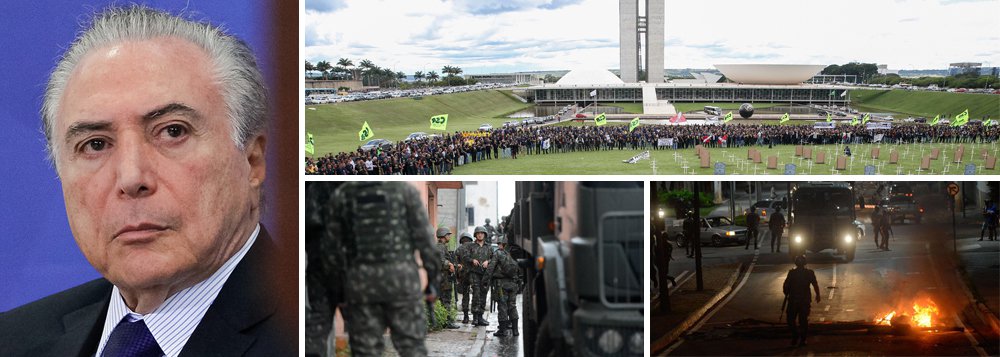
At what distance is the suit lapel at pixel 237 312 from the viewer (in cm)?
343

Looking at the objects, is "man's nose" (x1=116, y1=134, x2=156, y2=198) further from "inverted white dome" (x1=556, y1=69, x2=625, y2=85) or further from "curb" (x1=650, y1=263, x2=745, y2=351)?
"inverted white dome" (x1=556, y1=69, x2=625, y2=85)

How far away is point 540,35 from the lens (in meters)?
5.30

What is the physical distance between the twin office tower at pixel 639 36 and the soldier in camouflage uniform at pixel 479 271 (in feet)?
8.04

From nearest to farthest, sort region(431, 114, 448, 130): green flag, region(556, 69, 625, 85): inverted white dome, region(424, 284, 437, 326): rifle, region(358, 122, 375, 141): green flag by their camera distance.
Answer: region(424, 284, 437, 326): rifle → region(358, 122, 375, 141): green flag → region(431, 114, 448, 130): green flag → region(556, 69, 625, 85): inverted white dome

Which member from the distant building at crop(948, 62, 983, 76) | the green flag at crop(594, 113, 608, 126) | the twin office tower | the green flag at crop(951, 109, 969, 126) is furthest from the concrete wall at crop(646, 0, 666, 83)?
the green flag at crop(951, 109, 969, 126)

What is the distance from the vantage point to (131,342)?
11.6 ft

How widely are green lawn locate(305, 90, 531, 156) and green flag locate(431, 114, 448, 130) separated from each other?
35 mm

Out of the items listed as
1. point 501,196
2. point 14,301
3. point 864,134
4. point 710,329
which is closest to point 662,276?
point 710,329

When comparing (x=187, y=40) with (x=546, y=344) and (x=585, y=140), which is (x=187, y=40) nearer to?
(x=546, y=344)

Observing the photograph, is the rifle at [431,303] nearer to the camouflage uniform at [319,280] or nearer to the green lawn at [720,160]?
the camouflage uniform at [319,280]

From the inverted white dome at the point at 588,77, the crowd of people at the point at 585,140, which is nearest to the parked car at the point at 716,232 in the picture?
the crowd of people at the point at 585,140

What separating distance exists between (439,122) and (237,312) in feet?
10.1

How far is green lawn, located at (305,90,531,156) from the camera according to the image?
486 centimetres

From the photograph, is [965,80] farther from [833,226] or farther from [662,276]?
[662,276]
